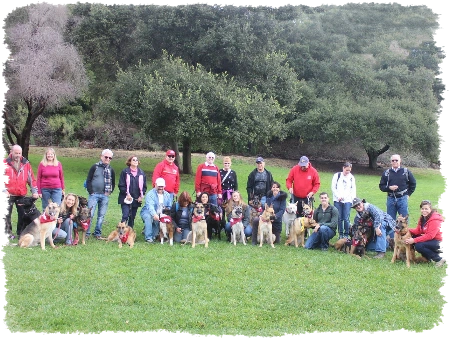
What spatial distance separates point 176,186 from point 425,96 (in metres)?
29.6

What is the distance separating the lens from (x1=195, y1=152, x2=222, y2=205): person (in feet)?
32.1

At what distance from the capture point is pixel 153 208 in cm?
942

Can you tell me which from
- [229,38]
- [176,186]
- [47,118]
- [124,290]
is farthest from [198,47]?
[124,290]

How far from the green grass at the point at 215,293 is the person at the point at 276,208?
0.63 m

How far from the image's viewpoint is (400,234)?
8125mm

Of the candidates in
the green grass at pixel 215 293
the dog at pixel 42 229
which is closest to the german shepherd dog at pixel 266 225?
the green grass at pixel 215 293

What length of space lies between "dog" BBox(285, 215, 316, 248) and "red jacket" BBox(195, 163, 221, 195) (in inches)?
76.6

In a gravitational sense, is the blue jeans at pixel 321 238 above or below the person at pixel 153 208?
below

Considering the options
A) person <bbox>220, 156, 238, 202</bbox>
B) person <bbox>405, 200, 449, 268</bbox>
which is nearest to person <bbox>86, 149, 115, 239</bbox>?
person <bbox>220, 156, 238, 202</bbox>

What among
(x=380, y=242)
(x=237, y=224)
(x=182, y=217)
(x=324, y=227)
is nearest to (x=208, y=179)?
(x=182, y=217)

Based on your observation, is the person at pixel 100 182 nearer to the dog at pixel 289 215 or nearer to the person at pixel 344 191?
the dog at pixel 289 215

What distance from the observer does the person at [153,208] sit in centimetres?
943

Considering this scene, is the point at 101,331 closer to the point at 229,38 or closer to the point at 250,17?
the point at 229,38

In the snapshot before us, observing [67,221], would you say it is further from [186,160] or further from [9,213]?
[186,160]
